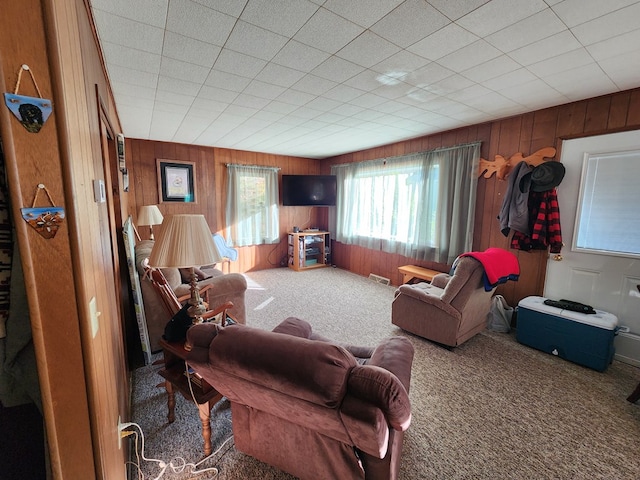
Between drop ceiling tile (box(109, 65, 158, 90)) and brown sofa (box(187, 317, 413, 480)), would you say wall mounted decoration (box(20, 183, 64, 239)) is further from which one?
drop ceiling tile (box(109, 65, 158, 90))

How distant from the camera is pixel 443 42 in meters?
1.66

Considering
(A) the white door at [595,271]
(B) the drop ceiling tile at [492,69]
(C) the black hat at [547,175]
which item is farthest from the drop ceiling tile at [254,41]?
(A) the white door at [595,271]

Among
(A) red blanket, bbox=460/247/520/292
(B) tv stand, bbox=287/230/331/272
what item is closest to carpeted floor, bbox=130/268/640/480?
(A) red blanket, bbox=460/247/520/292

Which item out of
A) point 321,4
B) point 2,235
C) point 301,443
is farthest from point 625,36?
point 2,235

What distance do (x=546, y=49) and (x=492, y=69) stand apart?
325mm

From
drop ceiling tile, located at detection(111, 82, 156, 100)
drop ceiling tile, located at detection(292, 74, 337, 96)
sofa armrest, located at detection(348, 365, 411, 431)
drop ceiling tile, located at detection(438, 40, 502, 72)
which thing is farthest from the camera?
drop ceiling tile, located at detection(111, 82, 156, 100)

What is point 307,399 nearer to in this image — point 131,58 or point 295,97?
point 131,58

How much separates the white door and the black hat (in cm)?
10

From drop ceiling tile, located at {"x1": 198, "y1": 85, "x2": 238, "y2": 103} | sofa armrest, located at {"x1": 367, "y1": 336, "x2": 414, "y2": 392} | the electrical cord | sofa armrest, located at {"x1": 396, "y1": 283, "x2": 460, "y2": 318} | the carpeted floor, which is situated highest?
drop ceiling tile, located at {"x1": 198, "y1": 85, "x2": 238, "y2": 103}

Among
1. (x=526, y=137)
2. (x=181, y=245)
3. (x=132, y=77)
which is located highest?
(x=132, y=77)

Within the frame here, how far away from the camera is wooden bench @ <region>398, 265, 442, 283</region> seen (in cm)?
378

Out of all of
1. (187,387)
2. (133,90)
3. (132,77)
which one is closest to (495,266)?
(187,387)

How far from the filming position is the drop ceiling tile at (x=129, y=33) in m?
1.48

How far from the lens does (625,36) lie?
159cm
